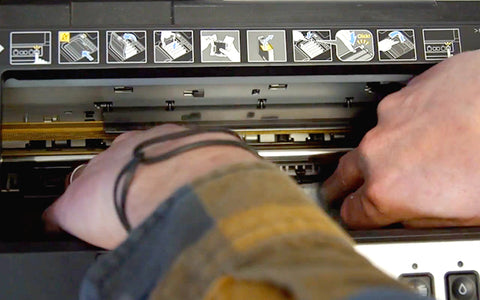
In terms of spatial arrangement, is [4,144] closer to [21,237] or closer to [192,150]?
[21,237]

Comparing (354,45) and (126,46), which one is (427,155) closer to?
(354,45)

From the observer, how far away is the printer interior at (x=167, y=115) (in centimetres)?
100

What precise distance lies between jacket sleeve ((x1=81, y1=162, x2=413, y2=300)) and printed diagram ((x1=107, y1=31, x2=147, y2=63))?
0.47 metres

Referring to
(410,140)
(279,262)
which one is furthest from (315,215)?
(410,140)

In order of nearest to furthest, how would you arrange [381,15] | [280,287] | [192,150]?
1. [280,287]
2. [192,150]
3. [381,15]

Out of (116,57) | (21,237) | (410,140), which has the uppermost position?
(116,57)

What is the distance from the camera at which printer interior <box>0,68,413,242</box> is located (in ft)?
3.27

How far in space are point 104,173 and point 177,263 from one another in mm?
217

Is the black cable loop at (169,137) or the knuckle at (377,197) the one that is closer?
the black cable loop at (169,137)

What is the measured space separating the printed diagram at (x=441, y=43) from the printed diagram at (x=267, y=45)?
0.76ft

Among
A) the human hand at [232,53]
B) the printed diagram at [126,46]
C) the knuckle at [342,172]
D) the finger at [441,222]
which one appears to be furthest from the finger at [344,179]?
the printed diagram at [126,46]

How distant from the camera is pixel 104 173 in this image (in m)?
0.65

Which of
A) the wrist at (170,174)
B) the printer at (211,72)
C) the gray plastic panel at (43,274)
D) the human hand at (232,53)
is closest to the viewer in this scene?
the wrist at (170,174)

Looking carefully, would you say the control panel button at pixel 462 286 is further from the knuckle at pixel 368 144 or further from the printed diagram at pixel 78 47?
the printed diagram at pixel 78 47
